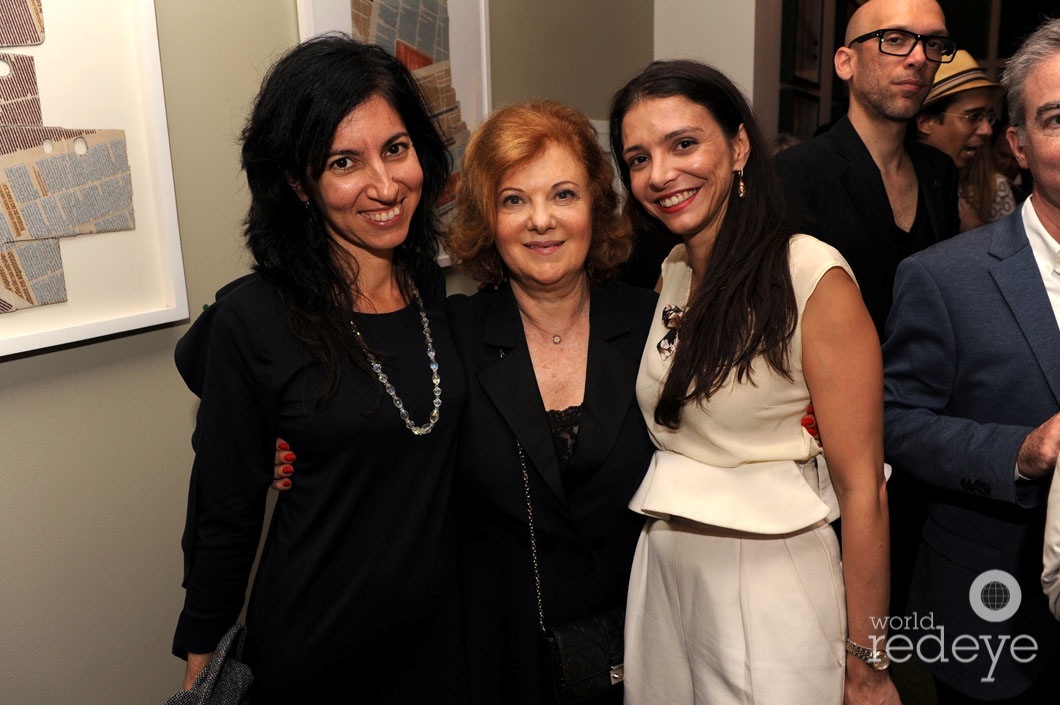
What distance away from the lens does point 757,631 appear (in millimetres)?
1625

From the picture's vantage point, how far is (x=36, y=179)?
171 centimetres

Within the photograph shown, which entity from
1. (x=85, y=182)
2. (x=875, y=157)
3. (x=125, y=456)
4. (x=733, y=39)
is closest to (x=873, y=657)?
(x=875, y=157)

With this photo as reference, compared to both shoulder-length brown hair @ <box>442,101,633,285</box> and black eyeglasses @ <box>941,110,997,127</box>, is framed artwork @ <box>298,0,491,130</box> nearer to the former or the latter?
shoulder-length brown hair @ <box>442,101,633,285</box>

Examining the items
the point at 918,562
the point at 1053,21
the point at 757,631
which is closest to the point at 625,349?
the point at 757,631

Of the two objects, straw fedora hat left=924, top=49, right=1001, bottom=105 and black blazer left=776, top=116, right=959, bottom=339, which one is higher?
straw fedora hat left=924, top=49, right=1001, bottom=105

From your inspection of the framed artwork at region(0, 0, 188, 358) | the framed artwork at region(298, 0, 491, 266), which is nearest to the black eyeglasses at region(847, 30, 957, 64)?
the framed artwork at region(298, 0, 491, 266)

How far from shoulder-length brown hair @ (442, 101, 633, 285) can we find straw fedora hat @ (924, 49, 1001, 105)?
2.19 meters

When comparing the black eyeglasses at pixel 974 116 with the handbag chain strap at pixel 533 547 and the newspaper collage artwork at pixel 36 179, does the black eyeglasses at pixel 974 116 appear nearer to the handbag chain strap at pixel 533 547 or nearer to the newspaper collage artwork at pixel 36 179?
the handbag chain strap at pixel 533 547

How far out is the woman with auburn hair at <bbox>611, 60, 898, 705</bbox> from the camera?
1.61 m

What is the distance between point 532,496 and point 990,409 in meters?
Result: 0.87

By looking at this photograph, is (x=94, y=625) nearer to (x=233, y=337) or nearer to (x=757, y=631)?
(x=233, y=337)

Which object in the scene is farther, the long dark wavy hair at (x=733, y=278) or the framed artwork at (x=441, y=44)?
the framed artwork at (x=441, y=44)

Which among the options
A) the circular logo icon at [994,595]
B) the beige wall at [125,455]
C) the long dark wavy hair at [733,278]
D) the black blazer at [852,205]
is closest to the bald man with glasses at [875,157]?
the black blazer at [852,205]

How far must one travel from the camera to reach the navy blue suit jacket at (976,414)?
1567 millimetres
